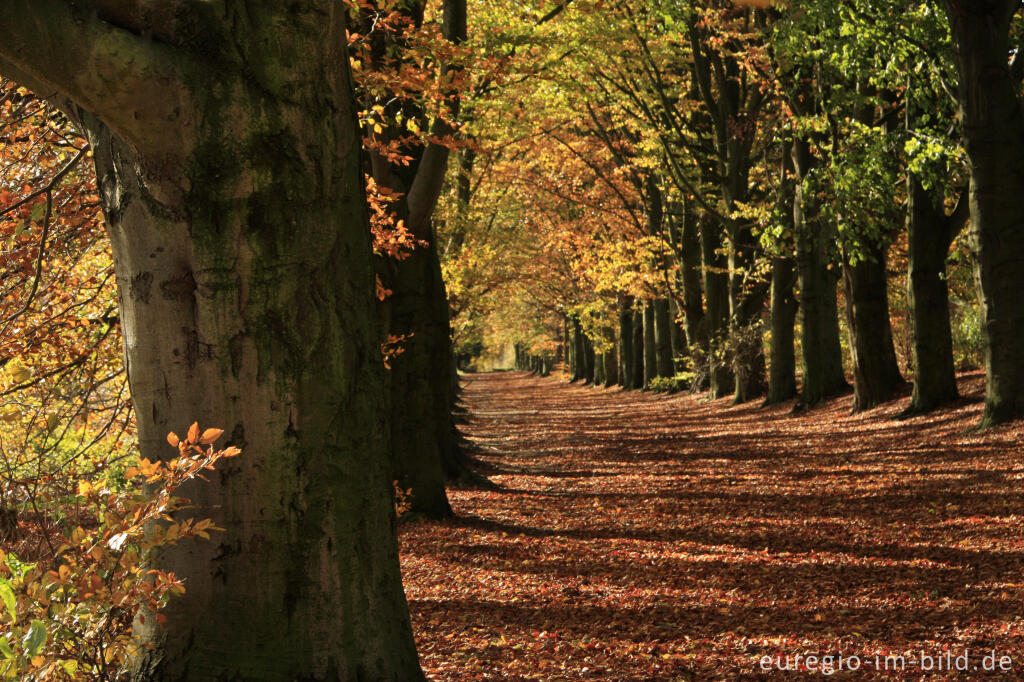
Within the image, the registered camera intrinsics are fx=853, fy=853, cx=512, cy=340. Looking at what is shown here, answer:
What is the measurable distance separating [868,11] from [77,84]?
12.3 metres

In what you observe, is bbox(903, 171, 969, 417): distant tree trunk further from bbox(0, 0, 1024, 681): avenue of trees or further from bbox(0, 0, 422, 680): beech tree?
bbox(0, 0, 422, 680): beech tree

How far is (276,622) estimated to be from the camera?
325cm

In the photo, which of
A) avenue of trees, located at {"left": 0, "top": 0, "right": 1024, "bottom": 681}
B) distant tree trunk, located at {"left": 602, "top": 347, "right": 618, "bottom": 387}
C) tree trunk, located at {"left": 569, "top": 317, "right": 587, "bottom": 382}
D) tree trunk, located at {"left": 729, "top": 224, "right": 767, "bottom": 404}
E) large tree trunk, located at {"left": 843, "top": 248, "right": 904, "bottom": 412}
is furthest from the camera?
tree trunk, located at {"left": 569, "top": 317, "right": 587, "bottom": 382}

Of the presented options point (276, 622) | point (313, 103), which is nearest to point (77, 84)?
point (313, 103)

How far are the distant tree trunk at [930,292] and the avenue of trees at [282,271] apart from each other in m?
0.05

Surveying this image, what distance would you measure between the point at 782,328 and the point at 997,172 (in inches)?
352

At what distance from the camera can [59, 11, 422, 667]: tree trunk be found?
3154 mm

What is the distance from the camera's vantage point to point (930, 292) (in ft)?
46.2

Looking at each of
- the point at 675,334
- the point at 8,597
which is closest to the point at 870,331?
the point at 675,334

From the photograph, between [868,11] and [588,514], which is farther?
[868,11]

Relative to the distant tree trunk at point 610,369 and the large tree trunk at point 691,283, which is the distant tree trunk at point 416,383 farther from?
the distant tree trunk at point 610,369

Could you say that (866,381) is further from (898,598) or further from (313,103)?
(313,103)

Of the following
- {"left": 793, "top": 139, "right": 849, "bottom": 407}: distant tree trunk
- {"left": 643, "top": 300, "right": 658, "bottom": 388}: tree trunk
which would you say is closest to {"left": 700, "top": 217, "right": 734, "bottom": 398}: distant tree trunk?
{"left": 793, "top": 139, "right": 849, "bottom": 407}: distant tree trunk

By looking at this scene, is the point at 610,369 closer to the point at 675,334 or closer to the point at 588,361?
the point at 588,361
